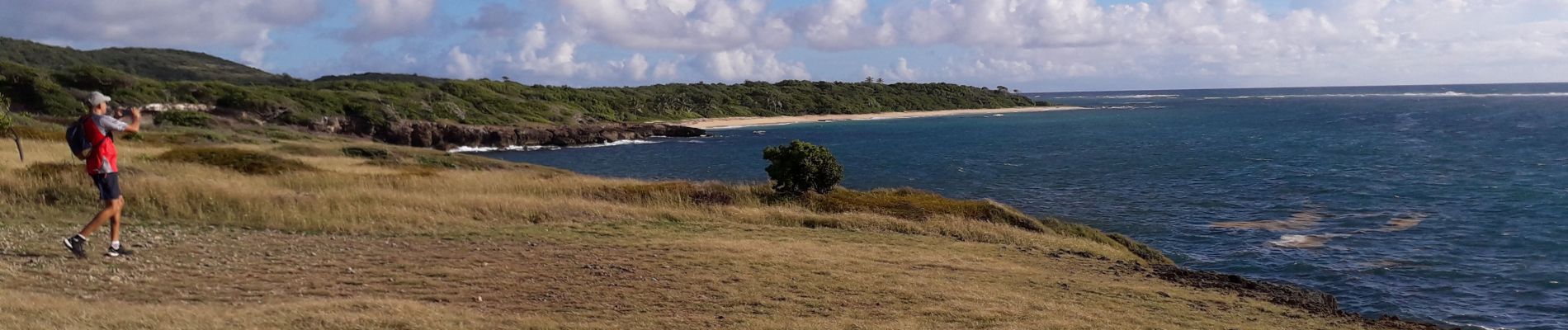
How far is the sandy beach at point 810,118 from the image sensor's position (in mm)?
130000

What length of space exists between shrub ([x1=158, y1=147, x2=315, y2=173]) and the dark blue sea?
22951mm

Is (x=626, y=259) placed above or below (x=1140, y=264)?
above

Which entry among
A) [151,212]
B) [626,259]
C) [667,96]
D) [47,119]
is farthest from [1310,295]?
[667,96]

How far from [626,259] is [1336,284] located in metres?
14.8

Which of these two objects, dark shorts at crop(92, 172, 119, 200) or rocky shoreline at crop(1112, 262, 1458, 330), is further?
rocky shoreline at crop(1112, 262, 1458, 330)

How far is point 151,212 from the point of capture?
1625 cm

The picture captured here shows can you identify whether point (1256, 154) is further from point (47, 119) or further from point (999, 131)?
point (47, 119)

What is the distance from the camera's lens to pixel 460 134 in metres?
83.4

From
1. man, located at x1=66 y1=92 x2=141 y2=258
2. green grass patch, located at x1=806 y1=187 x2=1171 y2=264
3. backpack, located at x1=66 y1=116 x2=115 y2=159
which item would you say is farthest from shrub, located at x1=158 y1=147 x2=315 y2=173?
backpack, located at x1=66 y1=116 x2=115 y2=159

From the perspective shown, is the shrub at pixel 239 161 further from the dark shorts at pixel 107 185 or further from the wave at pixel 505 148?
the wave at pixel 505 148

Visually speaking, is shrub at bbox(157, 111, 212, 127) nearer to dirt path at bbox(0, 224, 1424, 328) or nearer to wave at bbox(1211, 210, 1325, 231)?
dirt path at bbox(0, 224, 1424, 328)

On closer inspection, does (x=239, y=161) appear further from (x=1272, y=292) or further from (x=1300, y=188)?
(x=1300, y=188)

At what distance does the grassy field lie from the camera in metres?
9.87

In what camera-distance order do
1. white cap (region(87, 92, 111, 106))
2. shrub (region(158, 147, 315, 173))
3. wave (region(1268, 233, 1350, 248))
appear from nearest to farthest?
white cap (region(87, 92, 111, 106))
wave (region(1268, 233, 1350, 248))
shrub (region(158, 147, 315, 173))
